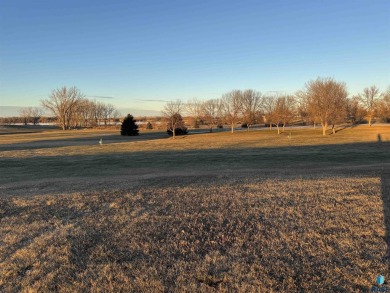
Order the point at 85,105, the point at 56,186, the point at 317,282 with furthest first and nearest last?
1. the point at 85,105
2. the point at 56,186
3. the point at 317,282

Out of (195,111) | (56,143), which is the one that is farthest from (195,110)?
(56,143)

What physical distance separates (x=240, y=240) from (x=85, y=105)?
117 m

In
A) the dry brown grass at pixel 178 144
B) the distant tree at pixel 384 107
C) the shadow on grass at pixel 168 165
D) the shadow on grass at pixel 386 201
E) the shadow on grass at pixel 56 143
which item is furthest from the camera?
the distant tree at pixel 384 107

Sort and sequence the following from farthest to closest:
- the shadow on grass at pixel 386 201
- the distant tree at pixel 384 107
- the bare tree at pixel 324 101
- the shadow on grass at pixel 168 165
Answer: the distant tree at pixel 384 107 → the bare tree at pixel 324 101 → the shadow on grass at pixel 168 165 → the shadow on grass at pixel 386 201

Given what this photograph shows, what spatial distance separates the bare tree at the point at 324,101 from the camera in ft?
159

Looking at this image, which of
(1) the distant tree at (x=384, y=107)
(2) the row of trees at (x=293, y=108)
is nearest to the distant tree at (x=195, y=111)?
(2) the row of trees at (x=293, y=108)

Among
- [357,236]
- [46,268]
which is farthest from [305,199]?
[46,268]

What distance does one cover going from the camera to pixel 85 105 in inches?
4412

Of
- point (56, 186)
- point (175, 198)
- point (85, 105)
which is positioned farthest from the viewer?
point (85, 105)

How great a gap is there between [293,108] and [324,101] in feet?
87.9

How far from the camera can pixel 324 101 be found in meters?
48.5

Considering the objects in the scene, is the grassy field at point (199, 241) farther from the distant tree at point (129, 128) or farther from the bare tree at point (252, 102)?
the bare tree at point (252, 102)

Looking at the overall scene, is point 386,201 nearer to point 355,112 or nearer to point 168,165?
point 168,165

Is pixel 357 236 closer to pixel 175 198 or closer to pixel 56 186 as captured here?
pixel 175 198
